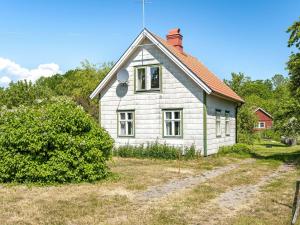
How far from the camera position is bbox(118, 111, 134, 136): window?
2262cm

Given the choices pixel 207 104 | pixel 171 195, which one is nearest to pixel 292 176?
pixel 171 195

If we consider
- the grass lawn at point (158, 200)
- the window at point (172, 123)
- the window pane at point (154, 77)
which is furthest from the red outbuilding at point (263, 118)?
the grass lawn at point (158, 200)

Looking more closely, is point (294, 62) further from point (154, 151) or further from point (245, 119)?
point (245, 119)

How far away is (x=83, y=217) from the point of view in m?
7.95

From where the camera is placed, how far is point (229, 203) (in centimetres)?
945

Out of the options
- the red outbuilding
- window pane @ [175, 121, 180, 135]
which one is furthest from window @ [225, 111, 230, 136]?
the red outbuilding

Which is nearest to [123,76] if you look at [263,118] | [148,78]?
[148,78]

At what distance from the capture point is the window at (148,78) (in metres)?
21.8

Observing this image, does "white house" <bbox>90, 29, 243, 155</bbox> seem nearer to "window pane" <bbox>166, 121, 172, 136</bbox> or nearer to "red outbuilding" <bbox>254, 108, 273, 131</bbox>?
"window pane" <bbox>166, 121, 172, 136</bbox>

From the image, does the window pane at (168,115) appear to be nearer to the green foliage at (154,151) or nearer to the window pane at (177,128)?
the window pane at (177,128)

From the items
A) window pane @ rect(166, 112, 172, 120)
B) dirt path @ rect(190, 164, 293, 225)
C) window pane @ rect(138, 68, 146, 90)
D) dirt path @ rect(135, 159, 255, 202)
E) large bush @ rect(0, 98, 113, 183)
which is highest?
window pane @ rect(138, 68, 146, 90)

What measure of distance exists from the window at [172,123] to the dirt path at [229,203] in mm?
8468

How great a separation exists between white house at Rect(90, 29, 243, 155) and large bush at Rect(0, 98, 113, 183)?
893 cm

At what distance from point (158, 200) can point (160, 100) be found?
1220 centimetres
